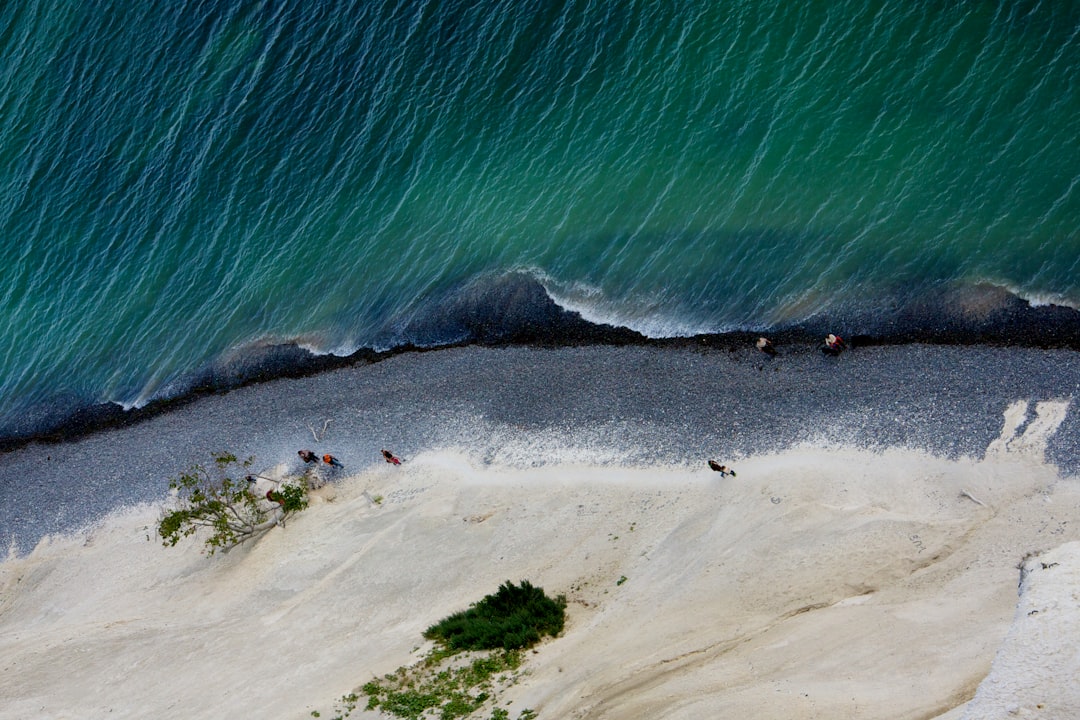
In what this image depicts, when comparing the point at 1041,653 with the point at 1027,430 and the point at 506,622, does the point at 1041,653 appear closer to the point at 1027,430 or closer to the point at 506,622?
the point at 1027,430

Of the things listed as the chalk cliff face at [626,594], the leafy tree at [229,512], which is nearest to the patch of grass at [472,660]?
the chalk cliff face at [626,594]

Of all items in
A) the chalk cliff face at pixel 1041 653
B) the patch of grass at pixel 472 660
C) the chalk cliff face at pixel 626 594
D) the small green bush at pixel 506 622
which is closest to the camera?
the chalk cliff face at pixel 1041 653

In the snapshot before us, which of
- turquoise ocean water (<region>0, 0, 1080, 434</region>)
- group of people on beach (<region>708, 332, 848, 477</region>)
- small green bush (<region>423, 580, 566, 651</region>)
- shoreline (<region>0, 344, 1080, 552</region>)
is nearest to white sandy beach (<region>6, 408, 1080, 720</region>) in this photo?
group of people on beach (<region>708, 332, 848, 477</region>)

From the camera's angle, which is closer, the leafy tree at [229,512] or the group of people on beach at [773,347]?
the group of people on beach at [773,347]

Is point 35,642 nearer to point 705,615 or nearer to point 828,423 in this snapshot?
point 705,615

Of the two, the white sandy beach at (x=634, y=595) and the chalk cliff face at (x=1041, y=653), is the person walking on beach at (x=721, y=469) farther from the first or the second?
the chalk cliff face at (x=1041, y=653)

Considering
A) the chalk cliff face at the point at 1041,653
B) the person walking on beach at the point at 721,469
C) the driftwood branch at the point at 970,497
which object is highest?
the driftwood branch at the point at 970,497

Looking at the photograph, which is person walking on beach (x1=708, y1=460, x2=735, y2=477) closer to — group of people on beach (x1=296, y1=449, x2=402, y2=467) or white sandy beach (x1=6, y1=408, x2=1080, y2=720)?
white sandy beach (x1=6, y1=408, x2=1080, y2=720)

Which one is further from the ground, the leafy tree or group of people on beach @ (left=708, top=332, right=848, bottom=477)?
group of people on beach @ (left=708, top=332, right=848, bottom=477)
